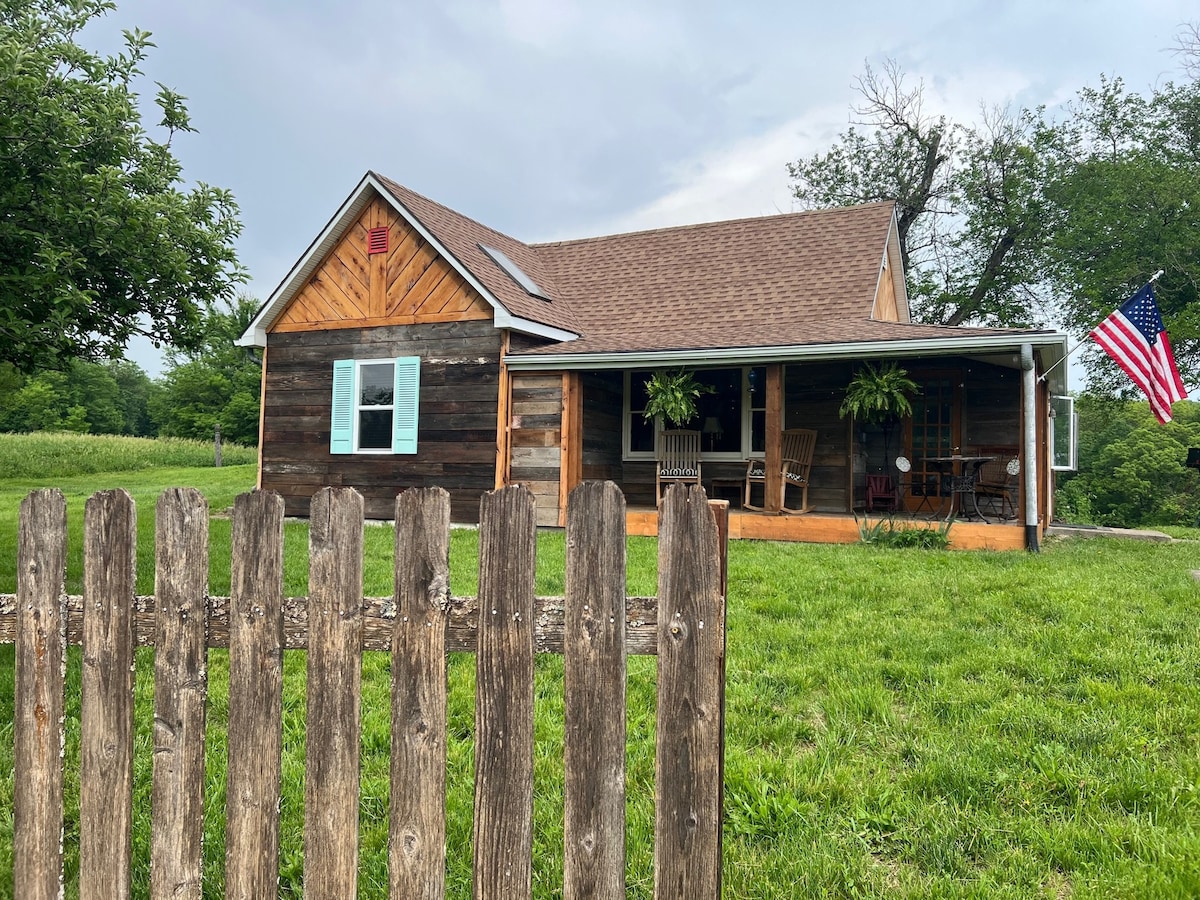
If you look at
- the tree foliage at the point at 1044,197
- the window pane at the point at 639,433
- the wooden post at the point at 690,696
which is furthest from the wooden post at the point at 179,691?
the tree foliage at the point at 1044,197

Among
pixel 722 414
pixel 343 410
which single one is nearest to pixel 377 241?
pixel 343 410

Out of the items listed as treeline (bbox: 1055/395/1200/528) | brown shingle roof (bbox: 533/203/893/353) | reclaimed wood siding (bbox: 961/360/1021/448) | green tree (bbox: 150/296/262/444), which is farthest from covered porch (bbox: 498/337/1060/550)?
green tree (bbox: 150/296/262/444)

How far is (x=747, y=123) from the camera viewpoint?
936 inches

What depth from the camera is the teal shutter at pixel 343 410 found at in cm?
1278

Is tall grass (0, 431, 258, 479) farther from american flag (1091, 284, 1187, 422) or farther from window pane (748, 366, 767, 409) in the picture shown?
american flag (1091, 284, 1187, 422)

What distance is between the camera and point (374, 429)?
1280 centimetres

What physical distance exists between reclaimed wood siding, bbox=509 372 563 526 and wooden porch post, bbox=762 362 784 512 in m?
2.97

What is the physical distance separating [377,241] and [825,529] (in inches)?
319

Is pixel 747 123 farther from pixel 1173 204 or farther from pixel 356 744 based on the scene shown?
pixel 356 744

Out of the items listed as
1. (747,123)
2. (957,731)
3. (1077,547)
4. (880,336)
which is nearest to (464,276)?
(880,336)

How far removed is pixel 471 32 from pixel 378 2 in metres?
1.42

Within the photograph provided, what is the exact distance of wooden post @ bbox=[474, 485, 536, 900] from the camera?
Result: 1.72m

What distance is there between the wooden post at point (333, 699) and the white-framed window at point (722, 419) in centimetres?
1075

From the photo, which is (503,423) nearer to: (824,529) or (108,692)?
(824,529)
